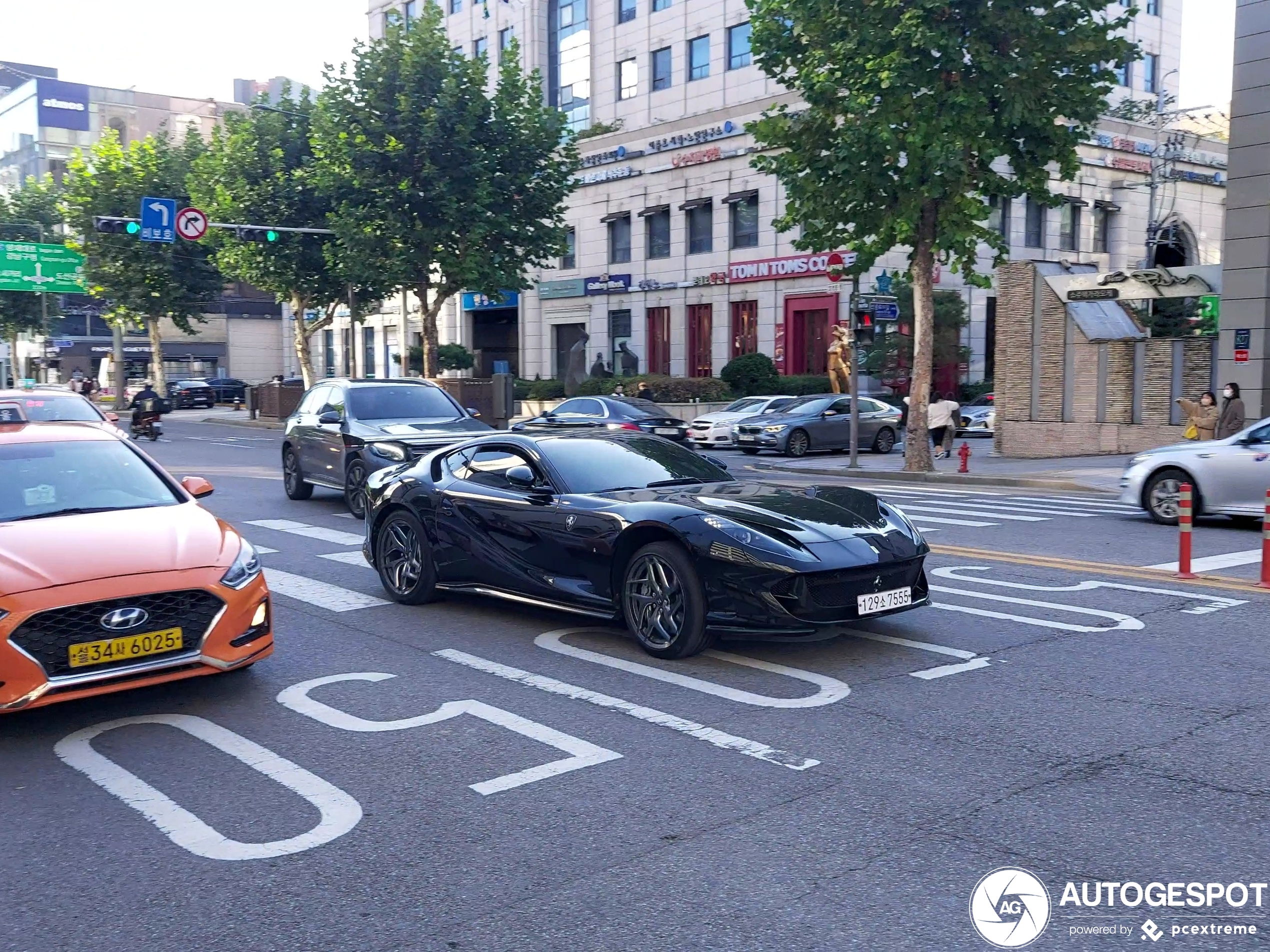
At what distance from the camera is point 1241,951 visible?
147 inches

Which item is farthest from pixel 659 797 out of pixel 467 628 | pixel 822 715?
pixel 467 628

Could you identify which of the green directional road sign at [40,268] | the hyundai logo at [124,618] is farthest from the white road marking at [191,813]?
the green directional road sign at [40,268]

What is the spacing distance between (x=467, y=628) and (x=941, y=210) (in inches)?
662

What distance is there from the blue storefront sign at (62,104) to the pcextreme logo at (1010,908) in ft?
326

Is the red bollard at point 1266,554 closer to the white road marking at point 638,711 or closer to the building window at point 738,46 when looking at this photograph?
the white road marking at point 638,711

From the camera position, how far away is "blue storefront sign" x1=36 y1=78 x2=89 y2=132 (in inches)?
3529

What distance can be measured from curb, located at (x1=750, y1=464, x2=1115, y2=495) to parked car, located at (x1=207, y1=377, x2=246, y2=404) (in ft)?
157

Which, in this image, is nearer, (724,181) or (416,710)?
(416,710)

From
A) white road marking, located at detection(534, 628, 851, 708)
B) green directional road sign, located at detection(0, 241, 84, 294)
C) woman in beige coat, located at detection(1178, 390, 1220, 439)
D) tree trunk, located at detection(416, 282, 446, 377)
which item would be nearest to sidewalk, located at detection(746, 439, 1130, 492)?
woman in beige coat, located at detection(1178, 390, 1220, 439)

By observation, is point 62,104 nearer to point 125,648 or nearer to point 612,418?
point 612,418

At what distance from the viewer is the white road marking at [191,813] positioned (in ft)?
15.5

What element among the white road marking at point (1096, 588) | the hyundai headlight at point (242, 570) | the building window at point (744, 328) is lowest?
the white road marking at point (1096, 588)

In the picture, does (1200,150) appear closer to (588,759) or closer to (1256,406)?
(1256,406)

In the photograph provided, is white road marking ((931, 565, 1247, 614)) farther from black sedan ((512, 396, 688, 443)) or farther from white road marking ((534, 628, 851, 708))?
black sedan ((512, 396, 688, 443))
